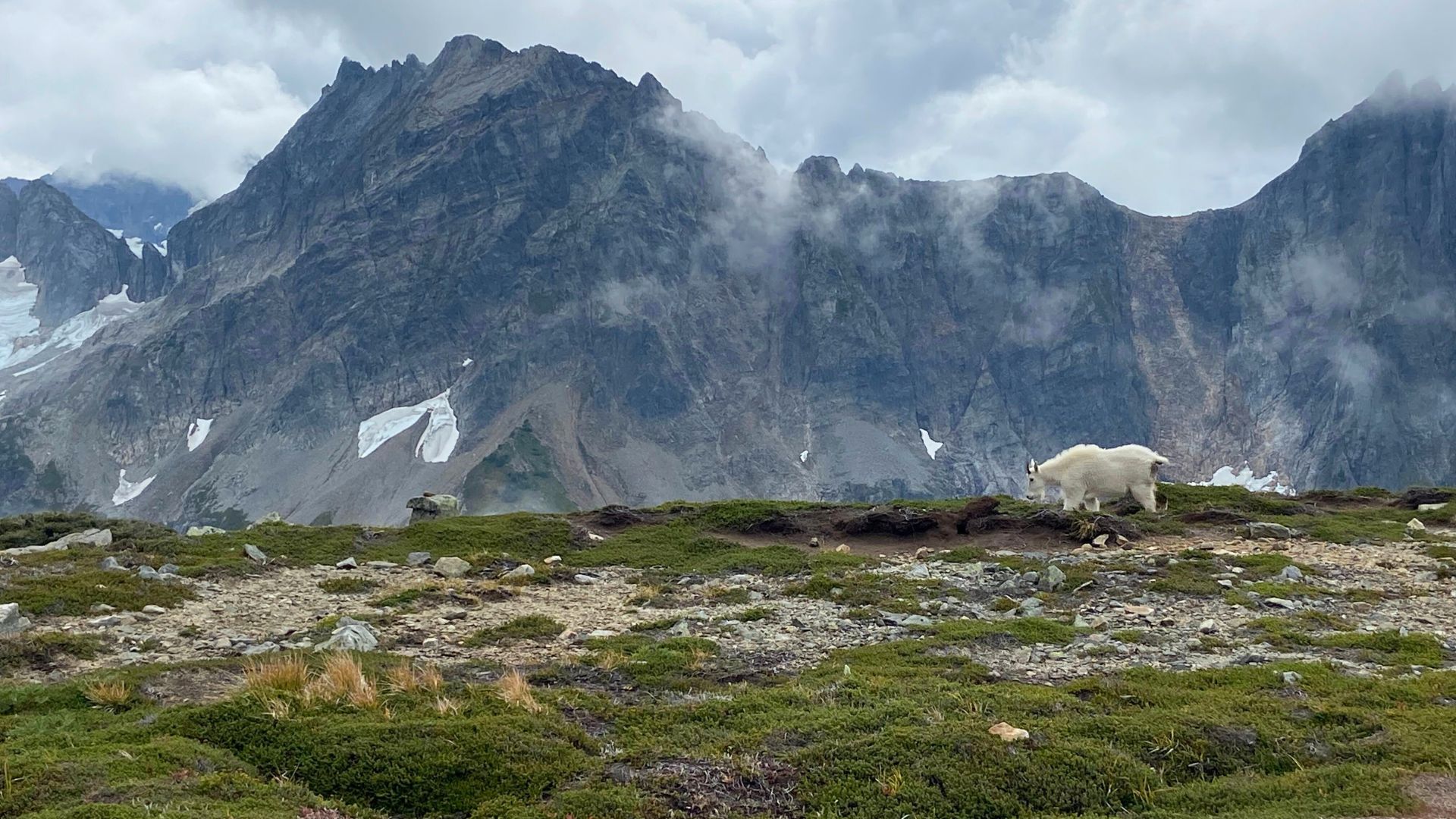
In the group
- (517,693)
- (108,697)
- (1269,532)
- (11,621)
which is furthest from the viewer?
(1269,532)

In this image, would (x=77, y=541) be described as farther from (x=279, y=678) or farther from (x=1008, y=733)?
(x=1008, y=733)

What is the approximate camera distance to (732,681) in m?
13.7

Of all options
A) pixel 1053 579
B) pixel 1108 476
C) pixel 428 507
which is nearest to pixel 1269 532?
pixel 1108 476

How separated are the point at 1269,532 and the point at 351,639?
95.6 feet

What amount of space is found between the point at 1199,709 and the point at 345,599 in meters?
18.0

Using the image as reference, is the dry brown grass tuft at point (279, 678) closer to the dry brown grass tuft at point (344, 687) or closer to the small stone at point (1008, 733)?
the dry brown grass tuft at point (344, 687)

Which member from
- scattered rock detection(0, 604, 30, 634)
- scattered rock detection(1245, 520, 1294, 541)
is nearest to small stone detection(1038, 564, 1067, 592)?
scattered rock detection(1245, 520, 1294, 541)

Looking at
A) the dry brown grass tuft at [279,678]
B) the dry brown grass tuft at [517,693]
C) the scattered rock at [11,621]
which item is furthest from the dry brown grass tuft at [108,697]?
the scattered rock at [11,621]

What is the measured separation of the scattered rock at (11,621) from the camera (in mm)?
16438

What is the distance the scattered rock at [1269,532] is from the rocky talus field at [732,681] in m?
1.31

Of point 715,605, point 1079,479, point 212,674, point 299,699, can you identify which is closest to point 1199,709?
point 299,699

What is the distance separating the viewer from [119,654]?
1524 cm

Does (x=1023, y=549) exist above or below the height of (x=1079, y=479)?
below

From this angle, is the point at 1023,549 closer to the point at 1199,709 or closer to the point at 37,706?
the point at 1199,709
